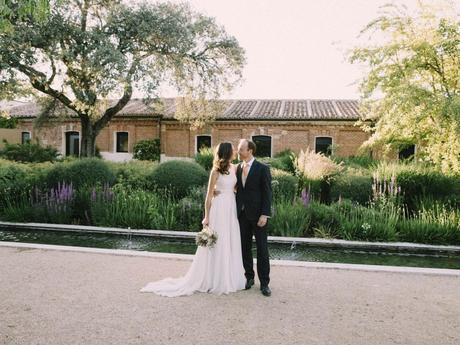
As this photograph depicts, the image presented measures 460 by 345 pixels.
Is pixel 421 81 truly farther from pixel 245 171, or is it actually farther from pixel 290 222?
pixel 245 171

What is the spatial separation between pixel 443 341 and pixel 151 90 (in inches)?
601

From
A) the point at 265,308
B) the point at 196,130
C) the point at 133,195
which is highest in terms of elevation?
the point at 196,130

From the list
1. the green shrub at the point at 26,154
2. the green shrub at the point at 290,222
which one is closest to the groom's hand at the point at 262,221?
the green shrub at the point at 290,222

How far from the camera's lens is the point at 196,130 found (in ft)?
84.1

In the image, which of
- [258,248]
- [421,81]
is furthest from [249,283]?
[421,81]

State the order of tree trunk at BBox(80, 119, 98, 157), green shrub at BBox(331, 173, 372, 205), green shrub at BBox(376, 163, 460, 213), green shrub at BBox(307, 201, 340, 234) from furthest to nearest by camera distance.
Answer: tree trunk at BBox(80, 119, 98, 157) → green shrub at BBox(331, 173, 372, 205) → green shrub at BBox(376, 163, 460, 213) → green shrub at BBox(307, 201, 340, 234)

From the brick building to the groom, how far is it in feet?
59.6

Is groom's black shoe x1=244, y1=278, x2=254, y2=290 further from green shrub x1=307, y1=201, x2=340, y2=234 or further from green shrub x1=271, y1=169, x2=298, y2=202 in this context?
green shrub x1=271, y1=169, x2=298, y2=202

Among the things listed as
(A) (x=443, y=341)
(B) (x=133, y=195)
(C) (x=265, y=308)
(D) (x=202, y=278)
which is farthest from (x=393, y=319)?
(B) (x=133, y=195)

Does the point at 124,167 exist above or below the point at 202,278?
above

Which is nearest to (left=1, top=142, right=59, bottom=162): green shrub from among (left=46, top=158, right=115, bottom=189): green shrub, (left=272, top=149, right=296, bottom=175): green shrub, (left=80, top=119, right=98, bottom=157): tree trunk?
(left=80, top=119, right=98, bottom=157): tree trunk

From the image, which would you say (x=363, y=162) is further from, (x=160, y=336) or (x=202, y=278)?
(x=160, y=336)

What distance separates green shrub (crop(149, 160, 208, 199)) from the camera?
1070cm

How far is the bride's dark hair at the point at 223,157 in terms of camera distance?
4.62 meters
